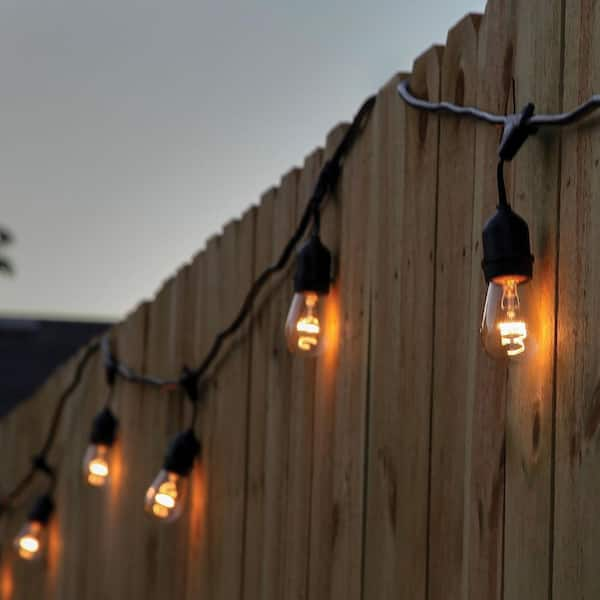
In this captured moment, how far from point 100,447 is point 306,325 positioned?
1.88m

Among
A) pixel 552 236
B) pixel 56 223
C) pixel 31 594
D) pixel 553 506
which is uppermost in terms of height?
pixel 56 223

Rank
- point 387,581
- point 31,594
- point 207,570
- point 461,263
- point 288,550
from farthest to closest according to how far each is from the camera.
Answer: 1. point 31,594
2. point 207,570
3. point 288,550
4. point 387,581
5. point 461,263

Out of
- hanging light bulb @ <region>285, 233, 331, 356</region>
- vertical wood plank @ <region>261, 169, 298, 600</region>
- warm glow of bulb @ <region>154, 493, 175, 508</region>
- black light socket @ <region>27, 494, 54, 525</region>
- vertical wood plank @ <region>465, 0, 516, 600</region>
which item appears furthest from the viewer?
black light socket @ <region>27, 494, 54, 525</region>

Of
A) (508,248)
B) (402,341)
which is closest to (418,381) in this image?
(402,341)

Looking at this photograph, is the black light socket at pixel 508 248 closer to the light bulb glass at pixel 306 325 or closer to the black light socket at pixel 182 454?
the light bulb glass at pixel 306 325

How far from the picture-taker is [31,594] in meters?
5.67

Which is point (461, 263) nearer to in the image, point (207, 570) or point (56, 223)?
point (207, 570)

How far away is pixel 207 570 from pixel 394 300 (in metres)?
1.36

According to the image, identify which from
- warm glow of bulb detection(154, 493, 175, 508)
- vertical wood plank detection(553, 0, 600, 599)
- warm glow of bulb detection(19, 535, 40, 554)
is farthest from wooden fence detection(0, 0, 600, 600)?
warm glow of bulb detection(19, 535, 40, 554)

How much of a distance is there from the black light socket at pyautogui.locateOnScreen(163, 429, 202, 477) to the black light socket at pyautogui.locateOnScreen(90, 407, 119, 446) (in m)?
0.87

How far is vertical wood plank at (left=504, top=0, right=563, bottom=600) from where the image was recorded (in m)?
1.99

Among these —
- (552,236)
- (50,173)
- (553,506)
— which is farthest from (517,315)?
(50,173)

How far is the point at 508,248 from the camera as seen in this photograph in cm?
195

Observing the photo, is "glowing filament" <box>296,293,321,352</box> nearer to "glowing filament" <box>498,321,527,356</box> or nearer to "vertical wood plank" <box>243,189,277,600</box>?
"vertical wood plank" <box>243,189,277,600</box>
